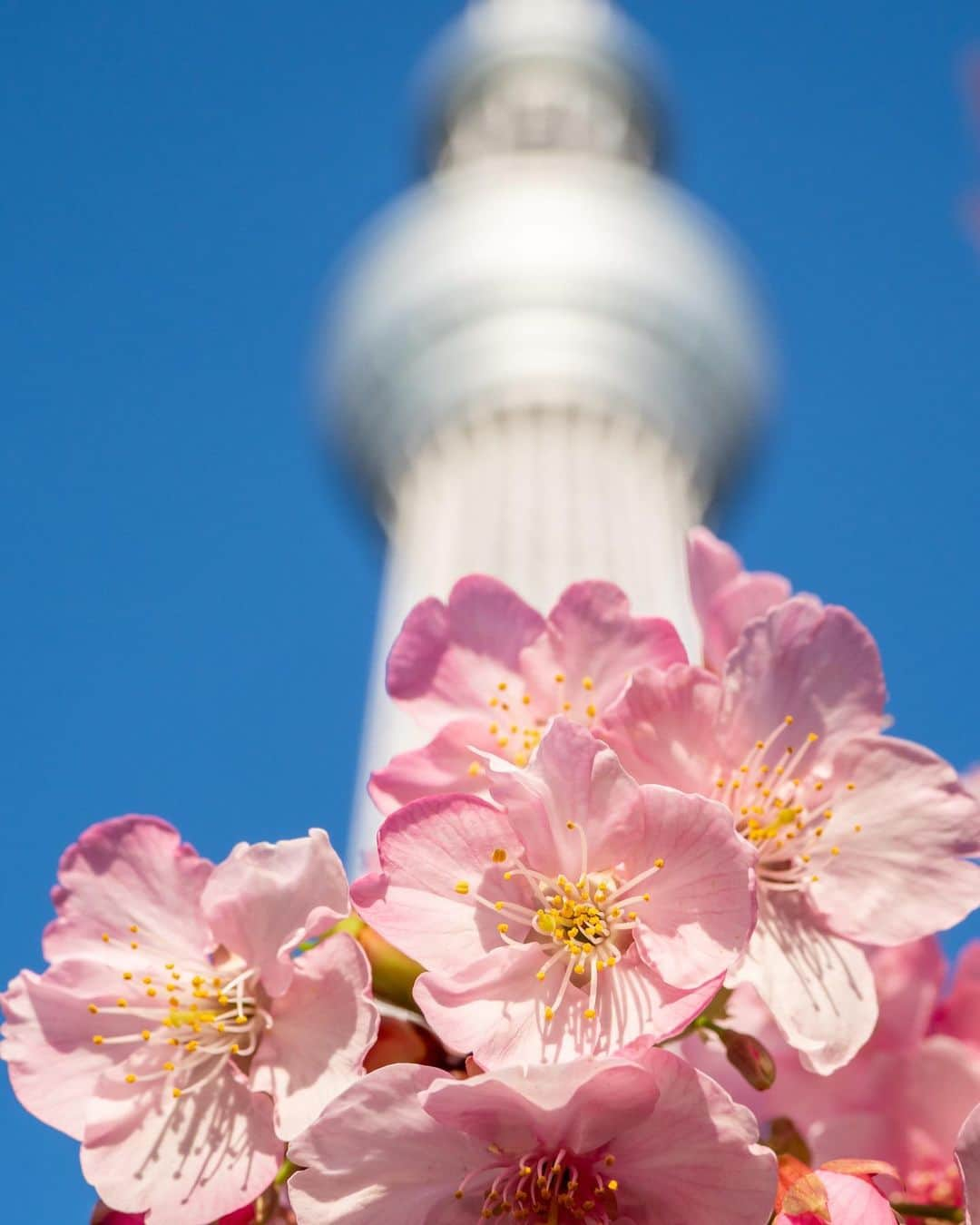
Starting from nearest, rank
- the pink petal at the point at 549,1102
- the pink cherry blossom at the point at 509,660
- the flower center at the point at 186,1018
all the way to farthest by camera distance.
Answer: the pink petal at the point at 549,1102 < the flower center at the point at 186,1018 < the pink cherry blossom at the point at 509,660

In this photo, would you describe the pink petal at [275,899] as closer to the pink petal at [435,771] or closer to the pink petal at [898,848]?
the pink petal at [435,771]

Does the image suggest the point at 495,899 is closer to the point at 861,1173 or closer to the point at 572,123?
the point at 861,1173

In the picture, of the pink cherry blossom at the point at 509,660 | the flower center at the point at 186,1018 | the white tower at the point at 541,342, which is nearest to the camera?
the flower center at the point at 186,1018

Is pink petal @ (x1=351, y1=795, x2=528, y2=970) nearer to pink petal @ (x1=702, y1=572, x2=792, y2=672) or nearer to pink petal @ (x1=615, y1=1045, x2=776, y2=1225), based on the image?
pink petal @ (x1=615, y1=1045, x2=776, y2=1225)

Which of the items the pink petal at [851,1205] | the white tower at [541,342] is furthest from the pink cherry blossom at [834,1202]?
the white tower at [541,342]

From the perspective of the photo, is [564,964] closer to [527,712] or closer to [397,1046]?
[397,1046]

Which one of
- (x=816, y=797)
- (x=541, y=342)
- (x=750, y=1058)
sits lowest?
(x=750, y=1058)

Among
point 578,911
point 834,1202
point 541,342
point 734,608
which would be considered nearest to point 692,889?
point 578,911

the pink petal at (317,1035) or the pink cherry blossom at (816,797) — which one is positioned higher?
→ the pink cherry blossom at (816,797)
